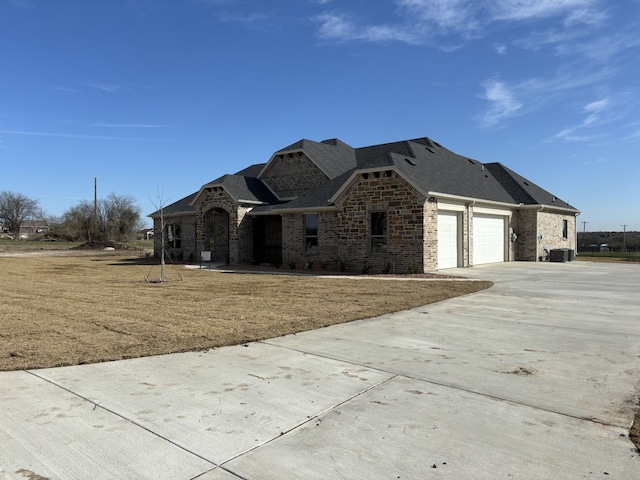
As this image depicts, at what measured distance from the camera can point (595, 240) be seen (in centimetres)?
5134

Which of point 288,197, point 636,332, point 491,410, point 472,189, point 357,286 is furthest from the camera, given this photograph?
point 288,197

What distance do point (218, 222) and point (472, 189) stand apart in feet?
47.4

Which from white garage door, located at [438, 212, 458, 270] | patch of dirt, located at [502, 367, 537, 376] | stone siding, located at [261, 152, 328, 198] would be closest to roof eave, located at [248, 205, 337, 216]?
stone siding, located at [261, 152, 328, 198]

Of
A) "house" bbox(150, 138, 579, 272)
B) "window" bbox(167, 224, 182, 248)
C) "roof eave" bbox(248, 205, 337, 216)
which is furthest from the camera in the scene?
"window" bbox(167, 224, 182, 248)

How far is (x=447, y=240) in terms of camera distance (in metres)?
19.8

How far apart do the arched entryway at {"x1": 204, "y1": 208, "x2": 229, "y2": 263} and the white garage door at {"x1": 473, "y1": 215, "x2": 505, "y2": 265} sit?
13787 mm

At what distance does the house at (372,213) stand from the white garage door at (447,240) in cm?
5

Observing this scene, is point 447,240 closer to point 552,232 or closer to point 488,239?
point 488,239

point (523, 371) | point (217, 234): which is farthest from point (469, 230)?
point (523, 371)

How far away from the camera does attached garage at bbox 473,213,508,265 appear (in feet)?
72.8

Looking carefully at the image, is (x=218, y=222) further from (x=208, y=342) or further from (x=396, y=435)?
(x=396, y=435)

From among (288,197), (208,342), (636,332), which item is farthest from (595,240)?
(208,342)

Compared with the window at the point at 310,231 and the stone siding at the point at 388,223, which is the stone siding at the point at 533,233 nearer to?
the stone siding at the point at 388,223

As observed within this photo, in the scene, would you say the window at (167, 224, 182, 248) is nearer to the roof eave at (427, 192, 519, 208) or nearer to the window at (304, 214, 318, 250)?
the window at (304, 214, 318, 250)
